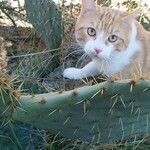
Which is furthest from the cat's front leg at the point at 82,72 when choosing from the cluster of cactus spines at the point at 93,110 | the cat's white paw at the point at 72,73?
the cluster of cactus spines at the point at 93,110

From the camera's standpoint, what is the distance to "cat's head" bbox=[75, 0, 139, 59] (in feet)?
7.58

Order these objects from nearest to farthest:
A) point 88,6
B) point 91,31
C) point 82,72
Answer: point 91,31, point 88,6, point 82,72

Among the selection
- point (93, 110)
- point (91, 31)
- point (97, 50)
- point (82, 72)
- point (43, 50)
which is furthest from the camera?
point (43, 50)

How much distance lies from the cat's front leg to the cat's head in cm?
20

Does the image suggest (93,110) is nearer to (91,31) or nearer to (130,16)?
(91,31)

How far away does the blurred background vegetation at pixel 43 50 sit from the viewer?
2266mm

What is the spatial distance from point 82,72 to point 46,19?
38cm

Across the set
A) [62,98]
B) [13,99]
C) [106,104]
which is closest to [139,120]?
[106,104]

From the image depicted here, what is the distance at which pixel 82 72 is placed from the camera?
2.65 m

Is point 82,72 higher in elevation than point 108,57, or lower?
lower

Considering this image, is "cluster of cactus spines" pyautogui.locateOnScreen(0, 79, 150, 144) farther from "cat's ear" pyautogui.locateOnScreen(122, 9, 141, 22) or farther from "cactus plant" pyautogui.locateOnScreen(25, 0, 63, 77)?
"cactus plant" pyautogui.locateOnScreen(25, 0, 63, 77)

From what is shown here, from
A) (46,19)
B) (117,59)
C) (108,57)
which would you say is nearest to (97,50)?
(108,57)

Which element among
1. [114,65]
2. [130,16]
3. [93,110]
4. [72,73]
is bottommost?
[72,73]

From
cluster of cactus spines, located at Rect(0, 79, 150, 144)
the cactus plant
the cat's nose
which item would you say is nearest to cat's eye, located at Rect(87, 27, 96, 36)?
the cat's nose
